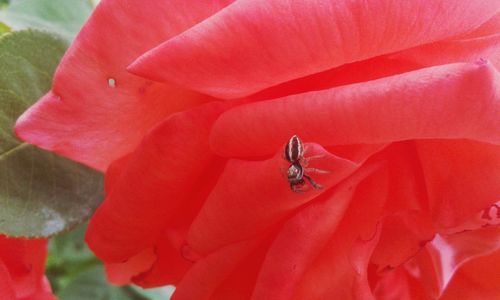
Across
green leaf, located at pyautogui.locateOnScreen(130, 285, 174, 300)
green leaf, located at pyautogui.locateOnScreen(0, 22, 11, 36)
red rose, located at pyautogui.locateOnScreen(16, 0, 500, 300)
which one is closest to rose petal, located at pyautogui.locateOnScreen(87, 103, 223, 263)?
red rose, located at pyautogui.locateOnScreen(16, 0, 500, 300)

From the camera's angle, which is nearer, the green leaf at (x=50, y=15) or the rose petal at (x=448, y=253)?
the rose petal at (x=448, y=253)

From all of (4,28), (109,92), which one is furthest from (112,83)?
(4,28)

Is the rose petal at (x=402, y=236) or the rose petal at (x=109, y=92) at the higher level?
the rose petal at (x=109, y=92)

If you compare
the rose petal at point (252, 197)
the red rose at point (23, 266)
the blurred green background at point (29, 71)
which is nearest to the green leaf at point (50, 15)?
the blurred green background at point (29, 71)

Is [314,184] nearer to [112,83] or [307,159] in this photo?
[307,159]

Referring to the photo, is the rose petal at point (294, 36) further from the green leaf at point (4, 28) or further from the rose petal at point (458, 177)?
the green leaf at point (4, 28)

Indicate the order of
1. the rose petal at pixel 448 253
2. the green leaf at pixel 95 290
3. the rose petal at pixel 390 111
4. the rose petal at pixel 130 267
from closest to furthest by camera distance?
the rose petal at pixel 390 111, the rose petal at pixel 448 253, the rose petal at pixel 130 267, the green leaf at pixel 95 290

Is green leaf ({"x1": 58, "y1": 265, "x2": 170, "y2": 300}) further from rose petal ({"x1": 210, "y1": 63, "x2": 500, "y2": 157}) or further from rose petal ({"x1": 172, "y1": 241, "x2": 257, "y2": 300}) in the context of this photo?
rose petal ({"x1": 210, "y1": 63, "x2": 500, "y2": 157})

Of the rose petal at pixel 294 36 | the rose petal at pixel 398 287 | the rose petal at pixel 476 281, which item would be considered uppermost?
the rose petal at pixel 294 36
